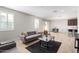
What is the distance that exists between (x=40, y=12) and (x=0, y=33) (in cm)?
95

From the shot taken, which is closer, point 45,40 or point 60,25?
point 45,40

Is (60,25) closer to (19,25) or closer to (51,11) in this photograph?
(51,11)

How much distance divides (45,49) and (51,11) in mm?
852

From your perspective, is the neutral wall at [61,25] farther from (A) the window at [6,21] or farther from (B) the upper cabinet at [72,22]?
(A) the window at [6,21]

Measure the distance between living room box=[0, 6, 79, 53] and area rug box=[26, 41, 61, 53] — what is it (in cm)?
6

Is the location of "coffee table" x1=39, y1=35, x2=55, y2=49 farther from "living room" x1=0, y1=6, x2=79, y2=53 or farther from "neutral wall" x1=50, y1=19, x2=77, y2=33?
"neutral wall" x1=50, y1=19, x2=77, y2=33

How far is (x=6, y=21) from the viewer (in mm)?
1584

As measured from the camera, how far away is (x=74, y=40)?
1.70 m

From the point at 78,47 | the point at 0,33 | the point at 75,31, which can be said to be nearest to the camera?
the point at 0,33

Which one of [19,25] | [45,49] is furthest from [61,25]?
[19,25]

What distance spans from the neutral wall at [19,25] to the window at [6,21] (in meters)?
0.07

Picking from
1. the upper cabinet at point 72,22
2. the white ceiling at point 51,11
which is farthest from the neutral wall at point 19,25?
the upper cabinet at point 72,22
